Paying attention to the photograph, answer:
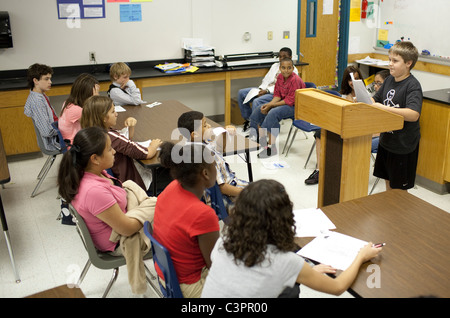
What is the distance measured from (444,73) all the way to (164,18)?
363 centimetres

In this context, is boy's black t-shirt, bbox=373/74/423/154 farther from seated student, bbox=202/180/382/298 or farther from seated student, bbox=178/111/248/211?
seated student, bbox=202/180/382/298

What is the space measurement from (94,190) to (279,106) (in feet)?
10.4

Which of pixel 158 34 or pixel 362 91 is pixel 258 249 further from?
pixel 158 34

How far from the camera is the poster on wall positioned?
5.48 m

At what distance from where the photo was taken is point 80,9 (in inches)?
220

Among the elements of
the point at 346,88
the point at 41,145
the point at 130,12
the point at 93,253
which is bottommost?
the point at 93,253

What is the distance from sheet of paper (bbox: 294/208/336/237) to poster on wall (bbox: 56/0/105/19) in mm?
4321

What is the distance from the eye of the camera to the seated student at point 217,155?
291 centimetres

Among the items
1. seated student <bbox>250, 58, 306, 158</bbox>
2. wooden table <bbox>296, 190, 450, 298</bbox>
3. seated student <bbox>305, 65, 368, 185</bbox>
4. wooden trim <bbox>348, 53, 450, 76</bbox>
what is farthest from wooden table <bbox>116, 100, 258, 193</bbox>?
wooden trim <bbox>348, 53, 450, 76</bbox>

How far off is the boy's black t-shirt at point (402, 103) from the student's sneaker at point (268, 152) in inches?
69.9

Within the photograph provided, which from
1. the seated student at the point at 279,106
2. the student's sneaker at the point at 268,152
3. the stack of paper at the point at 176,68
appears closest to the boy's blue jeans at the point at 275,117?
the seated student at the point at 279,106

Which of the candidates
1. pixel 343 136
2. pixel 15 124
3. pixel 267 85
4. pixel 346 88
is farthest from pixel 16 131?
pixel 343 136

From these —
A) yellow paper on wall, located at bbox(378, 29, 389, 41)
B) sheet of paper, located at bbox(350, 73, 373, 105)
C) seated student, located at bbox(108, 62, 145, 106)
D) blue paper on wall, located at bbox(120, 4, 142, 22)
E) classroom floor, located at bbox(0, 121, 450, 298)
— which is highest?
blue paper on wall, located at bbox(120, 4, 142, 22)

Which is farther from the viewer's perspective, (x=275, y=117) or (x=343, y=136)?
(x=275, y=117)
